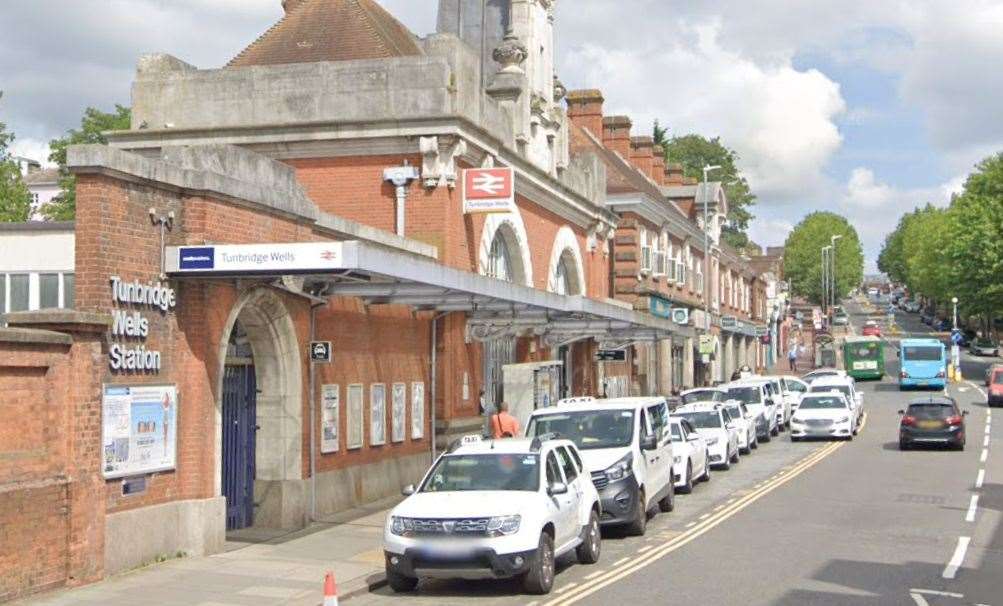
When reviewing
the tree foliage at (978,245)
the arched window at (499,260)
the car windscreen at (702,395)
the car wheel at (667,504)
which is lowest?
the car wheel at (667,504)

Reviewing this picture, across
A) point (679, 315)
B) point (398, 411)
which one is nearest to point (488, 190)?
point (398, 411)

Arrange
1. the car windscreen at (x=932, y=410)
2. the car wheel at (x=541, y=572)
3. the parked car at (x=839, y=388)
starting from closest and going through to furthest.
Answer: the car wheel at (x=541, y=572) < the car windscreen at (x=932, y=410) < the parked car at (x=839, y=388)

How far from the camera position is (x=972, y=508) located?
803 inches

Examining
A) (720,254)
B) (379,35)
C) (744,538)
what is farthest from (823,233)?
(744,538)

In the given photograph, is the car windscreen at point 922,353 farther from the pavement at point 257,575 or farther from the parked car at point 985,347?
the pavement at point 257,575

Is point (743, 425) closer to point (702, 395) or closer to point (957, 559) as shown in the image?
point (702, 395)

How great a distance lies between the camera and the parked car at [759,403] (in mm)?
36062

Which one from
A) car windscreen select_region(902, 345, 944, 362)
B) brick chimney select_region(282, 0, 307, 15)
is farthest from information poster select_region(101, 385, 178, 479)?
car windscreen select_region(902, 345, 944, 362)

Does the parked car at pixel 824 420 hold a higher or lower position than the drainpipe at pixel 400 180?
lower

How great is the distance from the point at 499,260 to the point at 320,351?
12687 mm

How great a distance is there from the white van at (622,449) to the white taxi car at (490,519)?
7.98 feet

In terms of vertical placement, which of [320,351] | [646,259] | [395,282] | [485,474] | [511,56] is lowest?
[485,474]

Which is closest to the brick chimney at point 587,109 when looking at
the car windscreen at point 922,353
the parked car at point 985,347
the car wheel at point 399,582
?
the car windscreen at point 922,353

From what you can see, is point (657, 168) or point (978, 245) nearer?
point (657, 168)
